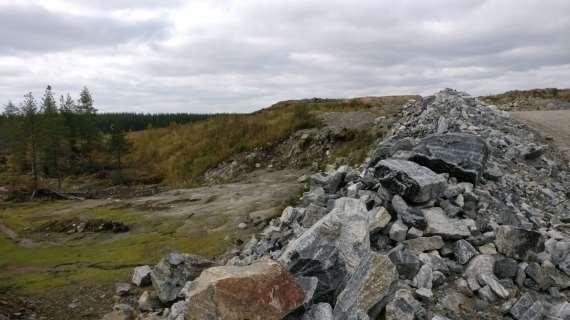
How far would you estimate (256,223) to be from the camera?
1577 centimetres

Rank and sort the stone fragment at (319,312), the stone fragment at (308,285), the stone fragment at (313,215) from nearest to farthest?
the stone fragment at (319,312) < the stone fragment at (308,285) < the stone fragment at (313,215)

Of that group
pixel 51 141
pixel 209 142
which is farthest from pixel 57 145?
pixel 209 142

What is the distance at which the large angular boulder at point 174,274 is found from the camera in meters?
10.7

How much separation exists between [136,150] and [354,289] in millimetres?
48537

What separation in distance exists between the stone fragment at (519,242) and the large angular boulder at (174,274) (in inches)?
264

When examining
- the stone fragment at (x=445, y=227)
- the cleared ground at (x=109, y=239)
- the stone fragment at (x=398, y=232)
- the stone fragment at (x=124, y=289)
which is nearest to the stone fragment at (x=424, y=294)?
the stone fragment at (x=398, y=232)

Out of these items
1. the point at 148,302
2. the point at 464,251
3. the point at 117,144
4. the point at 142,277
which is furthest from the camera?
the point at 117,144

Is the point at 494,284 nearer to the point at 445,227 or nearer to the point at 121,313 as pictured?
the point at 445,227

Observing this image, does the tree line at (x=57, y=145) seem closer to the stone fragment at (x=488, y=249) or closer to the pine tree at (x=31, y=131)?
the pine tree at (x=31, y=131)

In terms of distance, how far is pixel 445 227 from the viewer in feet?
30.1

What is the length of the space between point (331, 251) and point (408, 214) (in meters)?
2.25

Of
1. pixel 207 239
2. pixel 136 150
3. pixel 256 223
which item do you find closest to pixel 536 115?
pixel 256 223

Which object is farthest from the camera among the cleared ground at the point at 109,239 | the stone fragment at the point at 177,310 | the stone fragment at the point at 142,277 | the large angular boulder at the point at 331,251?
the cleared ground at the point at 109,239

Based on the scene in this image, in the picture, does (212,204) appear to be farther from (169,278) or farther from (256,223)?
(169,278)
